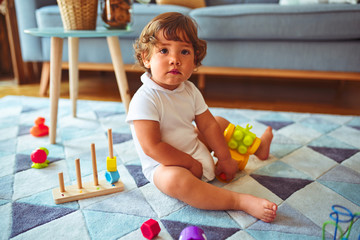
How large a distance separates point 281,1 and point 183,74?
4.18 ft

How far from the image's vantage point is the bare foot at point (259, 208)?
59cm

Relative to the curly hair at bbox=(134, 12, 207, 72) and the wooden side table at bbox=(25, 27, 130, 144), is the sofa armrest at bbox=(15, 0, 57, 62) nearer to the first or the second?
the wooden side table at bbox=(25, 27, 130, 144)

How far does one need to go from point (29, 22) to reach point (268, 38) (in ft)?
3.93

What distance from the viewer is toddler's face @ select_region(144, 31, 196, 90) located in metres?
0.64

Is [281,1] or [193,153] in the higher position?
[281,1]

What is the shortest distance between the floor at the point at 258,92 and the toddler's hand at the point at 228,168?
0.70 m

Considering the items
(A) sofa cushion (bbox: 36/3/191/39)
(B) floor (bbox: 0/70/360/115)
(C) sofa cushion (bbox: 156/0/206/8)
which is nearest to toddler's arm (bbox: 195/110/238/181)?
(B) floor (bbox: 0/70/360/115)

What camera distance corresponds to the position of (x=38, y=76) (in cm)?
194

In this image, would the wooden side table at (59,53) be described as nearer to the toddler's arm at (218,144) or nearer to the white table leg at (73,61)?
the white table leg at (73,61)

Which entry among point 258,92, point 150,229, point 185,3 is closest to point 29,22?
point 185,3

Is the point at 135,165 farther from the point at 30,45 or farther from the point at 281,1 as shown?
the point at 281,1

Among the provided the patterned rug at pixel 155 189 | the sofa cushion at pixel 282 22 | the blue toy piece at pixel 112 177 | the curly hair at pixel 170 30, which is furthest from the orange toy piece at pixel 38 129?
the sofa cushion at pixel 282 22

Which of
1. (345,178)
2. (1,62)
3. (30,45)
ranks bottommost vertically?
Answer: (345,178)

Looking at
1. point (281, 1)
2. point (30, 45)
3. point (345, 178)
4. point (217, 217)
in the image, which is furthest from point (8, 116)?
point (281, 1)
